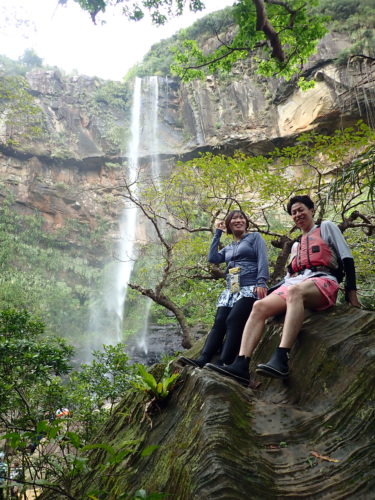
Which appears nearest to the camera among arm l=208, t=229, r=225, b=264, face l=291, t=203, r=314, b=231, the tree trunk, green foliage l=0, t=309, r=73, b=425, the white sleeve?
the white sleeve

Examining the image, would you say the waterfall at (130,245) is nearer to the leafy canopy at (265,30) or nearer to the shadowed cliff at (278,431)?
the leafy canopy at (265,30)

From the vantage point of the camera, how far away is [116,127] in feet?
84.0

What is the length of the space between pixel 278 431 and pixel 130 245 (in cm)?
2371

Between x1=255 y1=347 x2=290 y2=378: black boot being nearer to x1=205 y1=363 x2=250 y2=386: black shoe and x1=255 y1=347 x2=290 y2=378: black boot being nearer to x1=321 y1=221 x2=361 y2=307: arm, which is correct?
x1=205 y1=363 x2=250 y2=386: black shoe

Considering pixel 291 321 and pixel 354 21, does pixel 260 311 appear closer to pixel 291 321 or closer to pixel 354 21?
pixel 291 321

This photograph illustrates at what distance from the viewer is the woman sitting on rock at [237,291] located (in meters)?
2.54

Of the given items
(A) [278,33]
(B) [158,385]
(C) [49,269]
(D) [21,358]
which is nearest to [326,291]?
(B) [158,385]

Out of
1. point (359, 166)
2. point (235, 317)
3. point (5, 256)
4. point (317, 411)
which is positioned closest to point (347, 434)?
point (317, 411)

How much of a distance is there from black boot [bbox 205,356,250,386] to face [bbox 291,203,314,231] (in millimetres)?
1263

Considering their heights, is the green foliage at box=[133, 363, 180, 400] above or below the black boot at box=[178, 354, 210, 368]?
below

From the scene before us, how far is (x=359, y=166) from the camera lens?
6.50ft

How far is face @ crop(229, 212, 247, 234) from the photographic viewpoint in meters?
3.04

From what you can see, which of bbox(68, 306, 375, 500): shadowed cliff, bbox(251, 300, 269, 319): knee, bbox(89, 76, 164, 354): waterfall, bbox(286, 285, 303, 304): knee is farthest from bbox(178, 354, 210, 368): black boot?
bbox(89, 76, 164, 354): waterfall

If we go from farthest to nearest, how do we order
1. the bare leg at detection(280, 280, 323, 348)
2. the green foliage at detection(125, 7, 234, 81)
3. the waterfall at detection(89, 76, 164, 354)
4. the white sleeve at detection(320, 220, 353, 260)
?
the green foliage at detection(125, 7, 234, 81) → the waterfall at detection(89, 76, 164, 354) → the white sleeve at detection(320, 220, 353, 260) → the bare leg at detection(280, 280, 323, 348)
